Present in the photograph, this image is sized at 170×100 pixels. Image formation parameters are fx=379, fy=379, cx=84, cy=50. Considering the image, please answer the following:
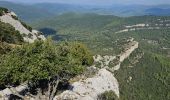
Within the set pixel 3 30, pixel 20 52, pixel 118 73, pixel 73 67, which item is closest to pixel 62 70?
pixel 73 67

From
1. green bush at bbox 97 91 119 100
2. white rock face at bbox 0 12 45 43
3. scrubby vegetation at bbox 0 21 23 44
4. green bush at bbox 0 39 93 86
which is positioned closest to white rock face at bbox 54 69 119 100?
green bush at bbox 97 91 119 100

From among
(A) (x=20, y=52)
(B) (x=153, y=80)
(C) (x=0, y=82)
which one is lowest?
(B) (x=153, y=80)

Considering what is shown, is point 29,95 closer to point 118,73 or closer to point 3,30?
point 3,30

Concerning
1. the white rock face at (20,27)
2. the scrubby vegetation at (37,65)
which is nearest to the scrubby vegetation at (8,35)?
the white rock face at (20,27)

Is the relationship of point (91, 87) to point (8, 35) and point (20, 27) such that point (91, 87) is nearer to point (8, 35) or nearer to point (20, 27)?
point (8, 35)

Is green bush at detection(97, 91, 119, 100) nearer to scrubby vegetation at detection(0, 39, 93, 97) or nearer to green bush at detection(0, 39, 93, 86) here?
scrubby vegetation at detection(0, 39, 93, 97)

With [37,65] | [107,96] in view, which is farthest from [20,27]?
[37,65]
